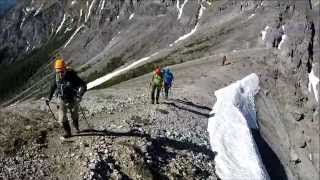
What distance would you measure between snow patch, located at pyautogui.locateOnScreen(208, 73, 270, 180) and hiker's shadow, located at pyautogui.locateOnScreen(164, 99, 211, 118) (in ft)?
1.86

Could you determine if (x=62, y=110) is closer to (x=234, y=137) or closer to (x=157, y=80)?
(x=234, y=137)

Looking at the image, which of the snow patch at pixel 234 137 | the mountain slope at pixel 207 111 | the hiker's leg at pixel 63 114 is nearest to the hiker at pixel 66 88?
the hiker's leg at pixel 63 114

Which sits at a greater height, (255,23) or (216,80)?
(255,23)

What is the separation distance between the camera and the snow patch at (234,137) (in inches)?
1057

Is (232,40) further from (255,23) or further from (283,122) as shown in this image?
(283,122)

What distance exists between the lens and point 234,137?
3111 centimetres

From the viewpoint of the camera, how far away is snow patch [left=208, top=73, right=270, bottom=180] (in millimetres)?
26844

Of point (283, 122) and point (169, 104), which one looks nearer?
point (169, 104)

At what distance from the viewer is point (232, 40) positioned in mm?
95688

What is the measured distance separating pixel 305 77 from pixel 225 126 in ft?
178

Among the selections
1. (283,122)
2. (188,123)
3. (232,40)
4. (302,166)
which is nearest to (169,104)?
(188,123)

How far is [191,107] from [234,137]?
182 inches

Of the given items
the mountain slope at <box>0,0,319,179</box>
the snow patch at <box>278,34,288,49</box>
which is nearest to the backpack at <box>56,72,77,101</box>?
the mountain slope at <box>0,0,319,179</box>

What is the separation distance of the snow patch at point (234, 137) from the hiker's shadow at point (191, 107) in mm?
567
